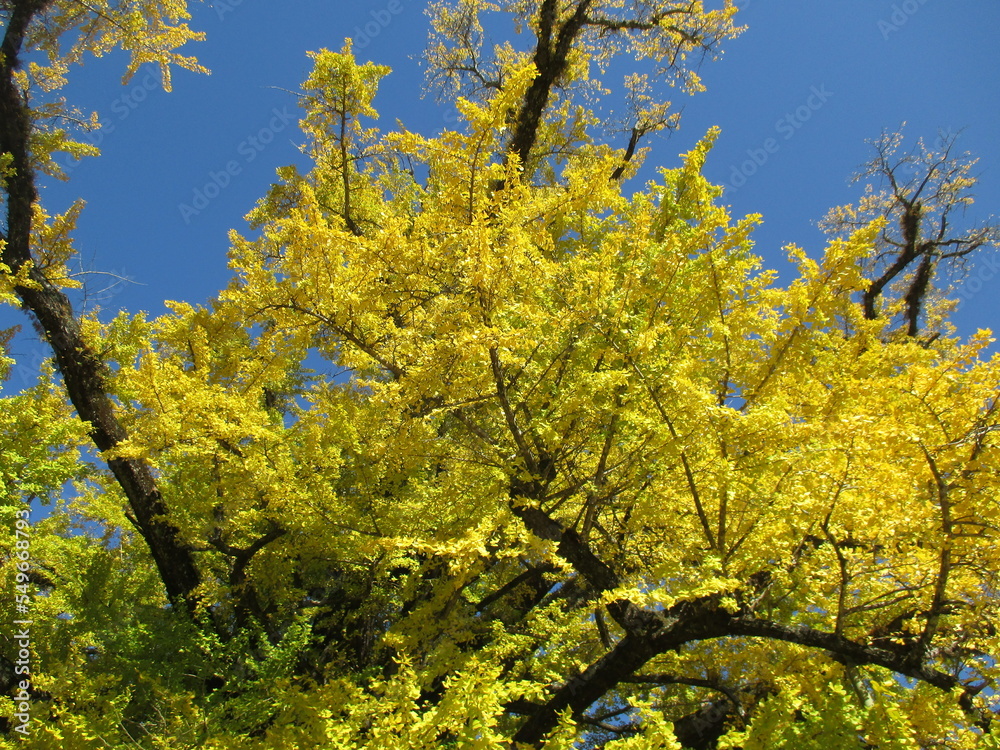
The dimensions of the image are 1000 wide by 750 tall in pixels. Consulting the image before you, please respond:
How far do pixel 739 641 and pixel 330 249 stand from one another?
4194mm

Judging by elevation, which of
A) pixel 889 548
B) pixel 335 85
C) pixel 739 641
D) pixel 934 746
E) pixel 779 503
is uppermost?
pixel 335 85

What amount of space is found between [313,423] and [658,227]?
3540mm

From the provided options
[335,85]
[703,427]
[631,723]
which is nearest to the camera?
[703,427]

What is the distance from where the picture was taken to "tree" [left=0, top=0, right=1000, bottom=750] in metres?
2.86

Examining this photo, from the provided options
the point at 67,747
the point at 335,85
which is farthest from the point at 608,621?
the point at 335,85

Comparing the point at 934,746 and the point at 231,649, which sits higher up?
the point at 231,649

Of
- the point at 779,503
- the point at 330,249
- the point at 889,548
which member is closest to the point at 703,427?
the point at 779,503

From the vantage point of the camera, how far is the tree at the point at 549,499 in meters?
2.86

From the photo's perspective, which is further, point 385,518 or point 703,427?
point 385,518

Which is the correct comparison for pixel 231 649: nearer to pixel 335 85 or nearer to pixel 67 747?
pixel 67 747

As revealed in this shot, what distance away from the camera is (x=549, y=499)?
13.2ft

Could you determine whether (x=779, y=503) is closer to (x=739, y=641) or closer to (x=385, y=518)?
(x=739, y=641)

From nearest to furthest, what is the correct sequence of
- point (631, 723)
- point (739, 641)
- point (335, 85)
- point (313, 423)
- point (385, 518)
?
point (739, 641) < point (385, 518) < point (313, 423) < point (631, 723) < point (335, 85)

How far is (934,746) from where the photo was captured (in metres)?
2.88
